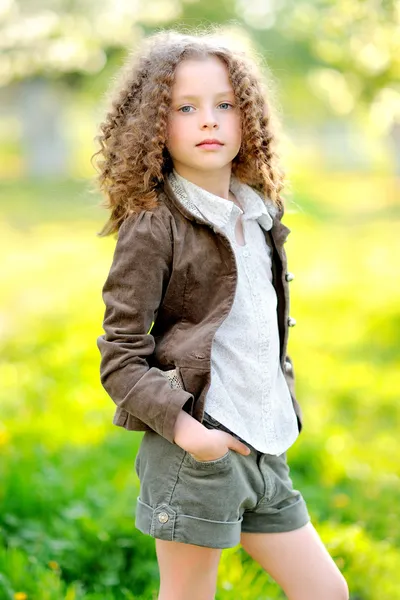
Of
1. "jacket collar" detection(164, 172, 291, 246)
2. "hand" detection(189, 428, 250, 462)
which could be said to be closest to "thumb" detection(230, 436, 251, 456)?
"hand" detection(189, 428, 250, 462)

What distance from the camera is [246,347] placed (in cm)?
224

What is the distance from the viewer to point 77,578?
312cm

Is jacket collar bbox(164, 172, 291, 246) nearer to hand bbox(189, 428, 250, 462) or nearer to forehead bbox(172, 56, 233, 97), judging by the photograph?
forehead bbox(172, 56, 233, 97)

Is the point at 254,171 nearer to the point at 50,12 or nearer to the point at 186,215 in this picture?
the point at 186,215

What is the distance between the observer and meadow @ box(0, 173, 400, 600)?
3109 mm

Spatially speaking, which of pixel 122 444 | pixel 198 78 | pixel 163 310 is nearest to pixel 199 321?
pixel 163 310

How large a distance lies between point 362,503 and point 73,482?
3.95 feet

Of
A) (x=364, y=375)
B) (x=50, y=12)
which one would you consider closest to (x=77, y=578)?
(x=364, y=375)

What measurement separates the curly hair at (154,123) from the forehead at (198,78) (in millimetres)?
16

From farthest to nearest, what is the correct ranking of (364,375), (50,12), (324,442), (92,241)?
(92,241), (50,12), (364,375), (324,442)

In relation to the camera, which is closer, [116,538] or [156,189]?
[156,189]

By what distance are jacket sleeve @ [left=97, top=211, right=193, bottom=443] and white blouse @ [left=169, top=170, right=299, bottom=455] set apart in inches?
5.3

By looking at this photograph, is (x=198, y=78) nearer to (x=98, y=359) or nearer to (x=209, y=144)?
(x=209, y=144)

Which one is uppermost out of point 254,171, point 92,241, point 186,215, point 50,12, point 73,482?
point 50,12
